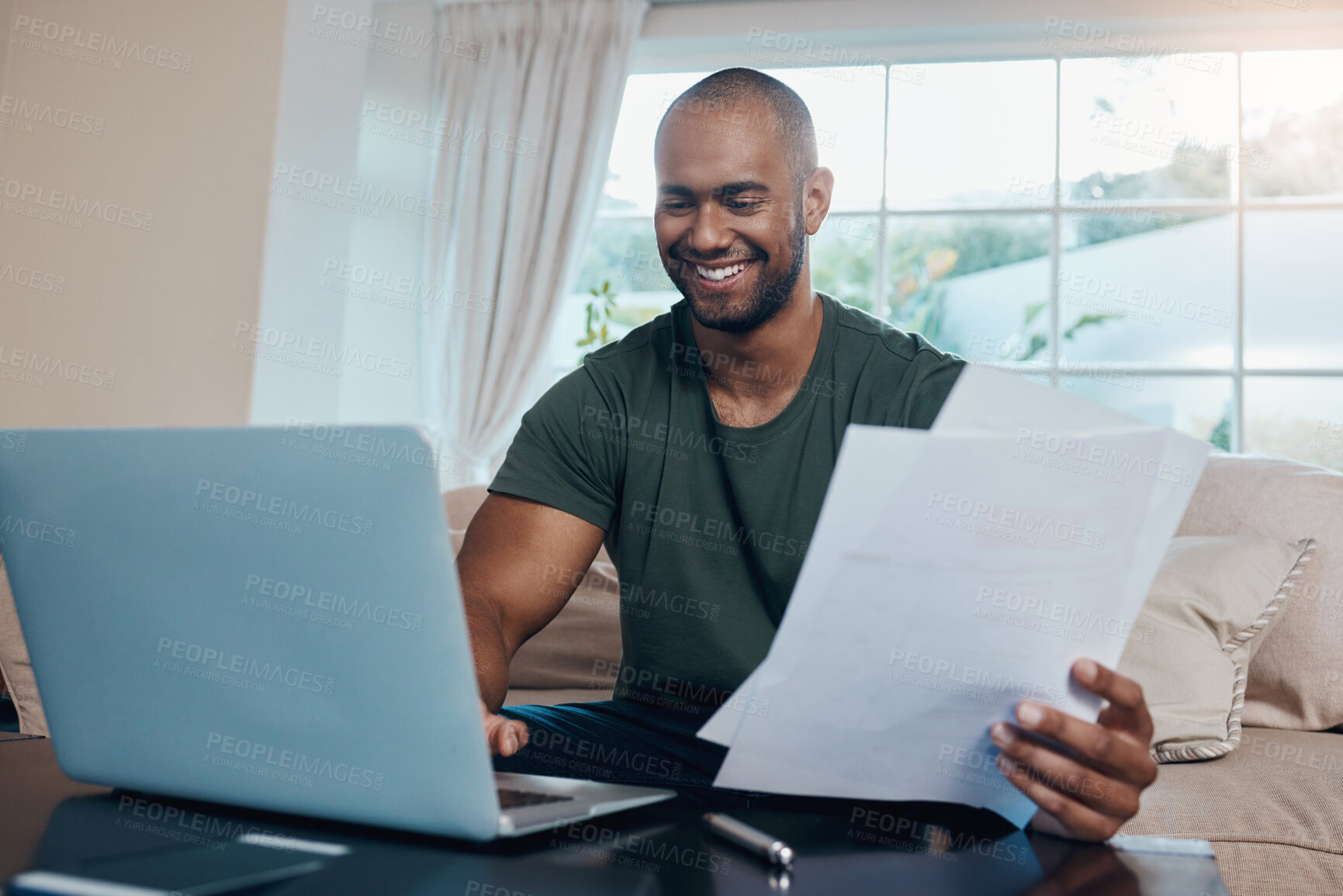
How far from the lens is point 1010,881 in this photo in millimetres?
558

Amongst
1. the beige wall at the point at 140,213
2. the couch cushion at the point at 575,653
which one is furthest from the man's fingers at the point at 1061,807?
the beige wall at the point at 140,213

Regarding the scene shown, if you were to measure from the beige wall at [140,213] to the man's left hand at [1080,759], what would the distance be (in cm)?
250

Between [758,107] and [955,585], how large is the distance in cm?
95

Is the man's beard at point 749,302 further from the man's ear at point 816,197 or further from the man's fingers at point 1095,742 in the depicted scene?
the man's fingers at point 1095,742

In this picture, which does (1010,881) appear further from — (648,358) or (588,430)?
(648,358)

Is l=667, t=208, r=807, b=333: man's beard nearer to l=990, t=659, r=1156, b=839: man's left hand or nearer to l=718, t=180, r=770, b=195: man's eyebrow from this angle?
l=718, t=180, r=770, b=195: man's eyebrow

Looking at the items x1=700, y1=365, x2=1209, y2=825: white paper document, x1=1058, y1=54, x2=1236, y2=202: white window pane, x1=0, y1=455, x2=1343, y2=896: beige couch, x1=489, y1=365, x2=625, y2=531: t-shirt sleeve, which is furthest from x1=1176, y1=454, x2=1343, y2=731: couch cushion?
x1=1058, y1=54, x2=1236, y2=202: white window pane

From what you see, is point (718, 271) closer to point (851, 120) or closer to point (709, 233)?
point (709, 233)

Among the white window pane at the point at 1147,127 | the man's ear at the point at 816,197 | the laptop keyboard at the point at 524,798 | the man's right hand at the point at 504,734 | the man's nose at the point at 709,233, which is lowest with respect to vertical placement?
the laptop keyboard at the point at 524,798

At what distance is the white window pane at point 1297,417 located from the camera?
2.93 metres

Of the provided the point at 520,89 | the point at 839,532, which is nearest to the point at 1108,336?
the point at 520,89

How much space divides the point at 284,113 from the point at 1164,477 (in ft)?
9.08

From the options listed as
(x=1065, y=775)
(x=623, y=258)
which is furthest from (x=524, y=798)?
(x=623, y=258)

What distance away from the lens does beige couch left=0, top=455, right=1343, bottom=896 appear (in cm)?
121
